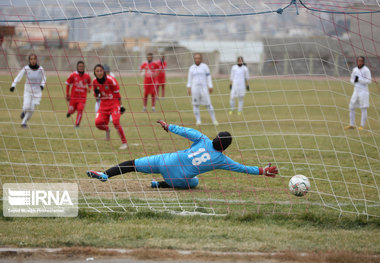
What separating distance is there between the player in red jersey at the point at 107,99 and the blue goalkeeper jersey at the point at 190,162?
363 cm

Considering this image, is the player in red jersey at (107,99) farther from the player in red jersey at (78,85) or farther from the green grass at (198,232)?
the green grass at (198,232)

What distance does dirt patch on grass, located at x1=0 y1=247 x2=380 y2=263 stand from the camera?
4586 millimetres

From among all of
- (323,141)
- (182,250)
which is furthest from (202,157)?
(323,141)

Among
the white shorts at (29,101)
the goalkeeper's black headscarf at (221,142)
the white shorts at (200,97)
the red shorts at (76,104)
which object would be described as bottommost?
the goalkeeper's black headscarf at (221,142)

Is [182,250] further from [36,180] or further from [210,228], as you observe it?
[36,180]

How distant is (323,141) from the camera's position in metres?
11.8

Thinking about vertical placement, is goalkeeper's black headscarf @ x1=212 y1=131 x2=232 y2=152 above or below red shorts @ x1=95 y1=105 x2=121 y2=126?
below

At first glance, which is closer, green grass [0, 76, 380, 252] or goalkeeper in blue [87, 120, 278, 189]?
green grass [0, 76, 380, 252]

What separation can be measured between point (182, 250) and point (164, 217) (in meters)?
1.09

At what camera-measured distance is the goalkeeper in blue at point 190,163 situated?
21.0 ft

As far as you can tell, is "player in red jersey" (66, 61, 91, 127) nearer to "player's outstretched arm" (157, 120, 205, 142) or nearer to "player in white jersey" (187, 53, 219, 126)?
"player in white jersey" (187, 53, 219, 126)

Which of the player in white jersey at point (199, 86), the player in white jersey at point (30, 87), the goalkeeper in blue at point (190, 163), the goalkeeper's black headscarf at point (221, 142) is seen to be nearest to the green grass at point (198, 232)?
the goalkeeper in blue at point (190, 163)

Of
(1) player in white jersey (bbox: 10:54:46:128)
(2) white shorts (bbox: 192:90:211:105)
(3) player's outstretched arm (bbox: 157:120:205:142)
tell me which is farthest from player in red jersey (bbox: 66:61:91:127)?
(3) player's outstretched arm (bbox: 157:120:205:142)

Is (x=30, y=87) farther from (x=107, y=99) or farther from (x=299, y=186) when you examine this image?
(x=299, y=186)
